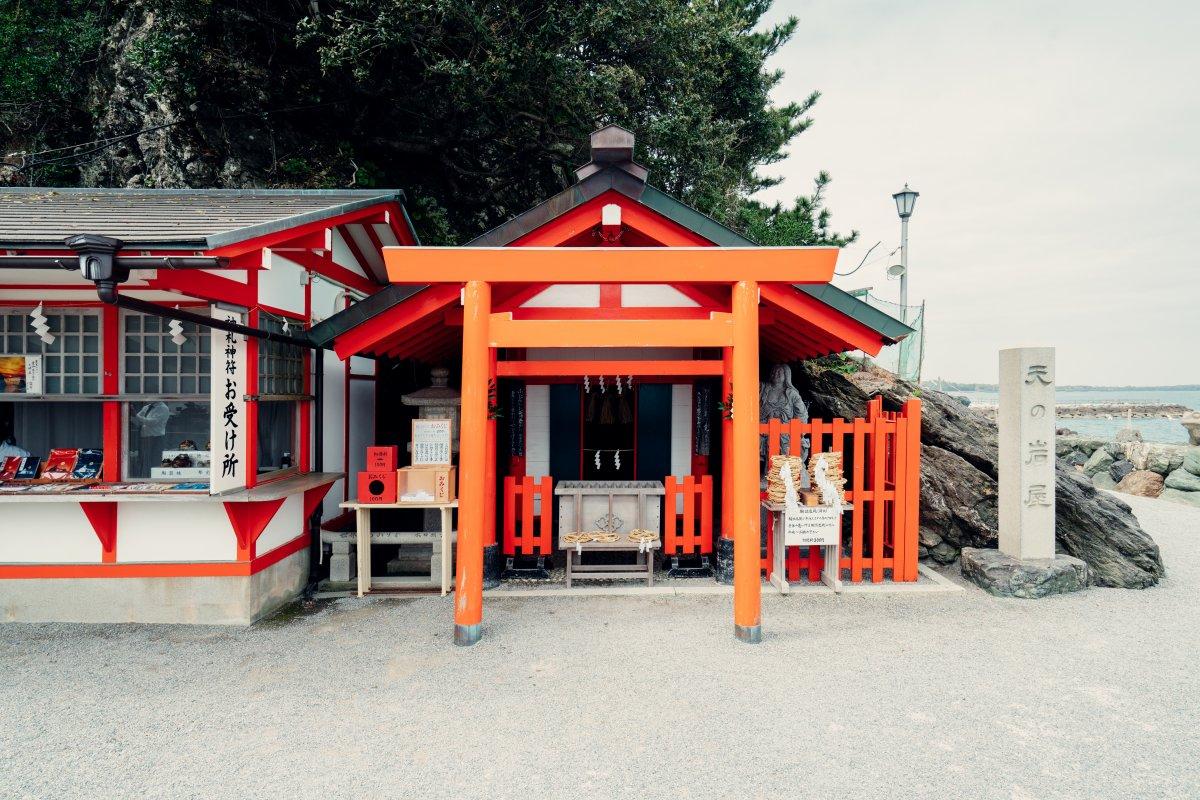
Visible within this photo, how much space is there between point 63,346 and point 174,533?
6.76 feet

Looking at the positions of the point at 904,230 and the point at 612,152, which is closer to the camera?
the point at 612,152

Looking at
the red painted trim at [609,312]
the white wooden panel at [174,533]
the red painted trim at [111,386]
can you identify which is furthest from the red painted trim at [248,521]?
the red painted trim at [609,312]

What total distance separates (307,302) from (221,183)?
7305 mm

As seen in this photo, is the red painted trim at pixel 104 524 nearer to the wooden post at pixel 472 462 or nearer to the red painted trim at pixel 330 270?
the red painted trim at pixel 330 270

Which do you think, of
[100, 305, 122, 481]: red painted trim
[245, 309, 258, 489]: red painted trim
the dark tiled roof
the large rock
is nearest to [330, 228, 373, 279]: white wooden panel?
the dark tiled roof

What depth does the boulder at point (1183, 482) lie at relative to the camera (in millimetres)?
13641

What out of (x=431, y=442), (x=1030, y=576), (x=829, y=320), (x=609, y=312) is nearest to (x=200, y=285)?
(x=431, y=442)

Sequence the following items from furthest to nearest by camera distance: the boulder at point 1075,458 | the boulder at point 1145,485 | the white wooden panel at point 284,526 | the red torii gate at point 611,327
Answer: the boulder at point 1075,458, the boulder at point 1145,485, the white wooden panel at point 284,526, the red torii gate at point 611,327

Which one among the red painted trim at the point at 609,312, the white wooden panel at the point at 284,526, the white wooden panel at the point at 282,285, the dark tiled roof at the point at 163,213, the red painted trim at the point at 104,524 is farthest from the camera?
the red painted trim at the point at 609,312

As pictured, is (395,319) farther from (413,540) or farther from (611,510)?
(611,510)

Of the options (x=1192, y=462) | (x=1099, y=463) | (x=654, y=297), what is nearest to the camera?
(x=654, y=297)

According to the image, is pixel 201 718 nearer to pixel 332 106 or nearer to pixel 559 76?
pixel 559 76

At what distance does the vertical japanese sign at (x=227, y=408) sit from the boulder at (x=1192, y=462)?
21.9 m

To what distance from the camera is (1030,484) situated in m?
6.23
